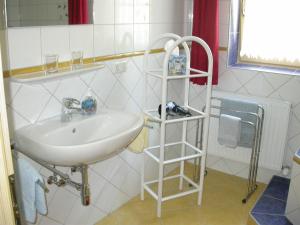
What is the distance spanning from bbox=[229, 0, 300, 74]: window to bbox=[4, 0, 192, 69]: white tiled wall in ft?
1.45

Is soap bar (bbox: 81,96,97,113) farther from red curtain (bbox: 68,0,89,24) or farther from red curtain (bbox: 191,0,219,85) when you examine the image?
red curtain (bbox: 191,0,219,85)

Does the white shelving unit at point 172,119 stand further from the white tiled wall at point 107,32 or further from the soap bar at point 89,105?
the soap bar at point 89,105

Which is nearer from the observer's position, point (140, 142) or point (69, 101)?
point (69, 101)

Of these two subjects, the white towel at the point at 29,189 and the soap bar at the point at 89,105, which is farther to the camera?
the soap bar at the point at 89,105

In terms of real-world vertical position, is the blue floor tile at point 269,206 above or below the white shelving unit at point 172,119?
below

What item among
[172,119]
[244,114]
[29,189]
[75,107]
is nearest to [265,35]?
[244,114]

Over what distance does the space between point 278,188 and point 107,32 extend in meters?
1.81

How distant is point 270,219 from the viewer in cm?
229

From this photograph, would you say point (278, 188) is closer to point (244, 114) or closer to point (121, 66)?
point (244, 114)

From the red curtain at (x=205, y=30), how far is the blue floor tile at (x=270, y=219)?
1064 millimetres

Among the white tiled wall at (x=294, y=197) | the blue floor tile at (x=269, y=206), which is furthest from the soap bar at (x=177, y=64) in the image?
the blue floor tile at (x=269, y=206)

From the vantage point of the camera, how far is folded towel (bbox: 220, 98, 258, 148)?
2607 millimetres

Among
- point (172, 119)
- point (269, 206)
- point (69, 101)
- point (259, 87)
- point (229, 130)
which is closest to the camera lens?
point (69, 101)

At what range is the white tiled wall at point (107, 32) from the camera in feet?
5.26
